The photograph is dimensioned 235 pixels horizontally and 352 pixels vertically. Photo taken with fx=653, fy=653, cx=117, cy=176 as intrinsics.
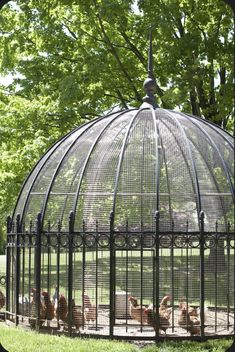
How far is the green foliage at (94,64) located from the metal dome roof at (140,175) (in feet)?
16.4

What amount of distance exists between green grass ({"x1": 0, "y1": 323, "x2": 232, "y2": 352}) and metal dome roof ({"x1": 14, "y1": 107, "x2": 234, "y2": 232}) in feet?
5.55

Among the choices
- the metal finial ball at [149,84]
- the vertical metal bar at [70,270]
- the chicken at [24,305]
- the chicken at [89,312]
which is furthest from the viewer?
the metal finial ball at [149,84]

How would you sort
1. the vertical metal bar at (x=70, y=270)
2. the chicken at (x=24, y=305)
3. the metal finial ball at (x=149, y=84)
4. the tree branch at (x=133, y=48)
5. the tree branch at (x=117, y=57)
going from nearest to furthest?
the vertical metal bar at (x=70, y=270), the chicken at (x=24, y=305), the metal finial ball at (x=149, y=84), the tree branch at (x=117, y=57), the tree branch at (x=133, y=48)

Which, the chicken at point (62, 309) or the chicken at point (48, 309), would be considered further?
the chicken at point (48, 309)

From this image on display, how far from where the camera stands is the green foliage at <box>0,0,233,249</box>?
16.1m

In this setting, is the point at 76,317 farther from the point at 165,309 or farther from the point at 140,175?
the point at 140,175

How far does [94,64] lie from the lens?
17031mm

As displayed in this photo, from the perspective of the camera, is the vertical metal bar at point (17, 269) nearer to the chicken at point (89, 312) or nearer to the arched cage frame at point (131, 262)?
the arched cage frame at point (131, 262)

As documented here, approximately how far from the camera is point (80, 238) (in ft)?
29.9

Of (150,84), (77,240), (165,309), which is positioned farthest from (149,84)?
(165,309)

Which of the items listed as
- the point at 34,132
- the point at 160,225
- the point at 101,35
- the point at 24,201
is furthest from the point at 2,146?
the point at 160,225

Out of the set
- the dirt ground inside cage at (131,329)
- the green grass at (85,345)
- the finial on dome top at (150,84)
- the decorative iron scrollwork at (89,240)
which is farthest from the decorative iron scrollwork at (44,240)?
the finial on dome top at (150,84)

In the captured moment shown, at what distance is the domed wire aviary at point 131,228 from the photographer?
906 centimetres

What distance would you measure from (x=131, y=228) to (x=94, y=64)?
782 centimetres
